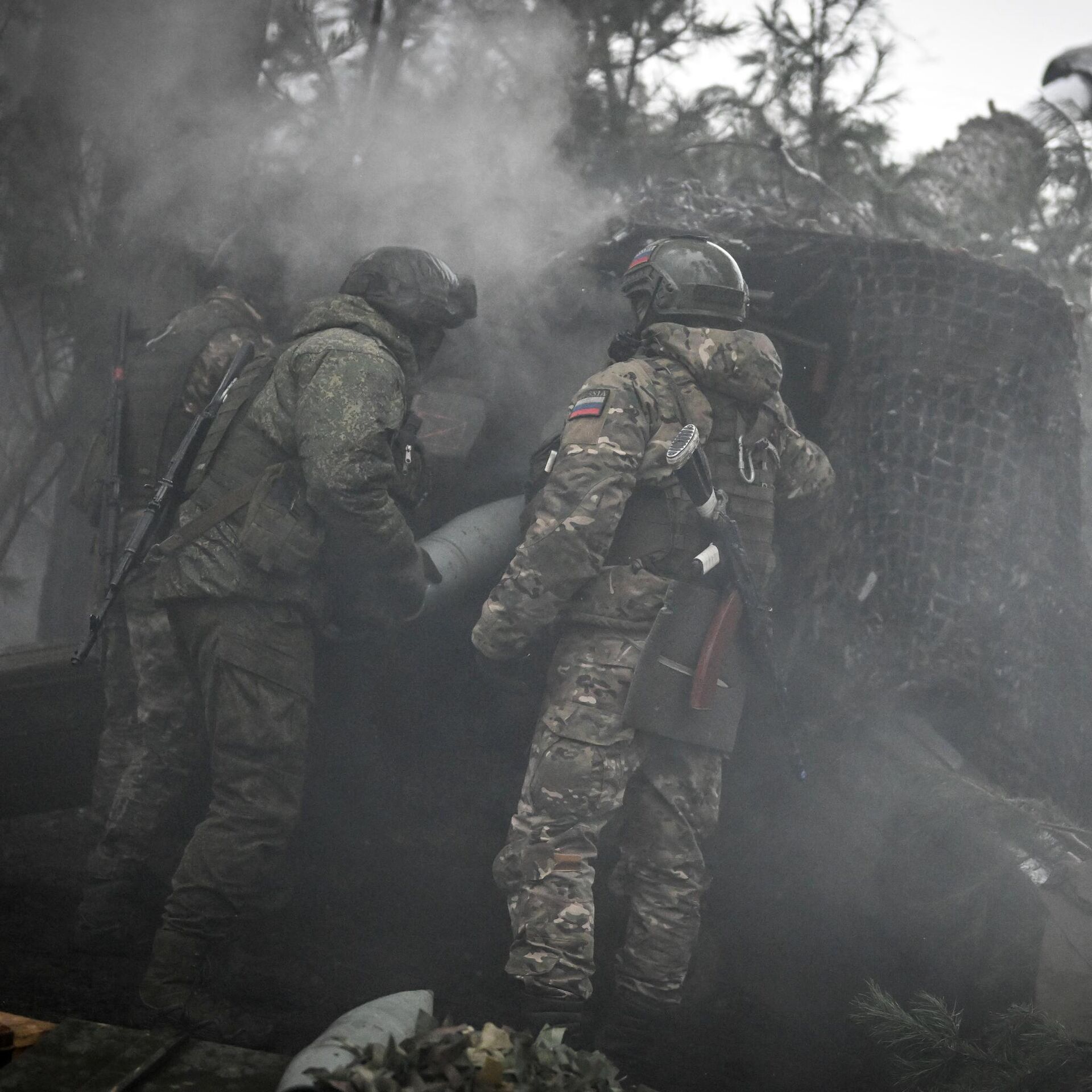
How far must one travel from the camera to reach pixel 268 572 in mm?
3580

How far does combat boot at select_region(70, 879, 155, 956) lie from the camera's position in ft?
12.5

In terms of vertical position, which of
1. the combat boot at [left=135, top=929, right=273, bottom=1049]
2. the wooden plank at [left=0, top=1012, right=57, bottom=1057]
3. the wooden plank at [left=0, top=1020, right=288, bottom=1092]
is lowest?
the combat boot at [left=135, top=929, right=273, bottom=1049]

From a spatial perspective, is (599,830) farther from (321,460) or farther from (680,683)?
(321,460)

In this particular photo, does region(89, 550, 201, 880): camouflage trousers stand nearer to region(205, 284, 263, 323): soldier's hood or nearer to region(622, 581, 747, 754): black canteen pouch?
region(205, 284, 263, 323): soldier's hood

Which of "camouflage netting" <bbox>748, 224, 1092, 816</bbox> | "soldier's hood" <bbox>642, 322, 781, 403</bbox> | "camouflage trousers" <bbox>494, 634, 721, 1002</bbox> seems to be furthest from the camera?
"camouflage netting" <bbox>748, 224, 1092, 816</bbox>

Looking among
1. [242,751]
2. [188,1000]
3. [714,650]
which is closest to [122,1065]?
[188,1000]

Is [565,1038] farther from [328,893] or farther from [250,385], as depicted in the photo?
[250,385]

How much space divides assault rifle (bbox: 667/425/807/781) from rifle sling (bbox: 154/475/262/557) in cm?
140

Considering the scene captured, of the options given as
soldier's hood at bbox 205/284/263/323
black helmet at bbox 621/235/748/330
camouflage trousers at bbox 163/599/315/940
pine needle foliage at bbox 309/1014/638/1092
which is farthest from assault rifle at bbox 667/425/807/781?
soldier's hood at bbox 205/284/263/323

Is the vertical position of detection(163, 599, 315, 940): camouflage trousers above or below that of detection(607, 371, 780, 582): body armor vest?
below

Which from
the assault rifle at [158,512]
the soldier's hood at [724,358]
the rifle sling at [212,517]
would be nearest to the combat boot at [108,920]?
the assault rifle at [158,512]

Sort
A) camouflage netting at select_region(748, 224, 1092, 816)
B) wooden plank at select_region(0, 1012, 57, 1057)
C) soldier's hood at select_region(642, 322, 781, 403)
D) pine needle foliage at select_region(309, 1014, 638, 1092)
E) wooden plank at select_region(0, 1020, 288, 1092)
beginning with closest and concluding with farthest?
pine needle foliage at select_region(309, 1014, 638, 1092) → wooden plank at select_region(0, 1020, 288, 1092) → wooden plank at select_region(0, 1012, 57, 1057) → soldier's hood at select_region(642, 322, 781, 403) → camouflage netting at select_region(748, 224, 1092, 816)

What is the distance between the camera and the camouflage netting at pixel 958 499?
14.9 feet

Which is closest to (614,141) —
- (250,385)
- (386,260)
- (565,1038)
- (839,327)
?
(839,327)
